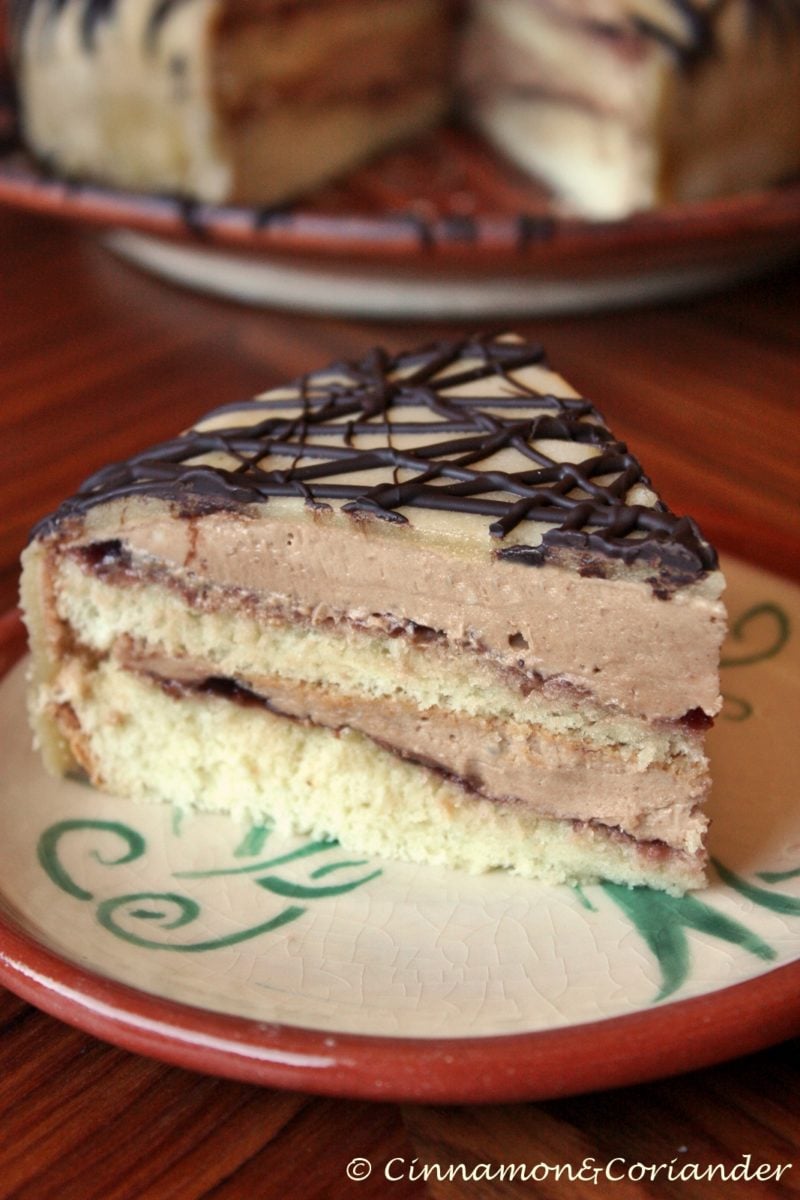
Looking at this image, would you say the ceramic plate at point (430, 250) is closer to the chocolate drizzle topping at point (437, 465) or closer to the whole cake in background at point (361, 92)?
the whole cake in background at point (361, 92)

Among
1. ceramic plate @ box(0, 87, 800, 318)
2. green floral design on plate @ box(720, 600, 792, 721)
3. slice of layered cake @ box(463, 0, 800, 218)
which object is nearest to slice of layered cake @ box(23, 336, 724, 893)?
green floral design on plate @ box(720, 600, 792, 721)

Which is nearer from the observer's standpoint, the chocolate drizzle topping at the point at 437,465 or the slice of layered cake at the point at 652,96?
the chocolate drizzle topping at the point at 437,465

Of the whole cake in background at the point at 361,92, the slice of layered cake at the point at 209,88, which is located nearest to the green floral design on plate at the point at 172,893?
the whole cake in background at the point at 361,92

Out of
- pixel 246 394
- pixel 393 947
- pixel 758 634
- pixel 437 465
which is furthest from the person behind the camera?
pixel 246 394

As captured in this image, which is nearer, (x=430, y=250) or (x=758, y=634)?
(x=758, y=634)

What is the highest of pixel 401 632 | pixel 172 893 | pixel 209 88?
pixel 209 88

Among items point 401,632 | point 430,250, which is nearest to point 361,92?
point 430,250

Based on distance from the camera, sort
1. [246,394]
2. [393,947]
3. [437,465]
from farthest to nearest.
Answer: [246,394]
[437,465]
[393,947]

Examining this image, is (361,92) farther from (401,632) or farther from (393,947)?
(393,947)
